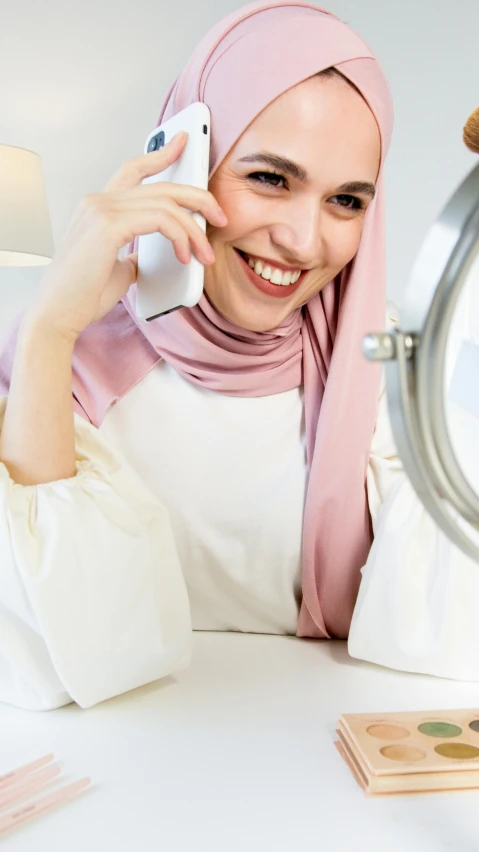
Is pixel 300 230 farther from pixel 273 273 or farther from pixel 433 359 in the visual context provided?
pixel 433 359

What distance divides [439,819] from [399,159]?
2107mm

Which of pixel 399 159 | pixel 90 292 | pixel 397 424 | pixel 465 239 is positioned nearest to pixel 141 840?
pixel 397 424

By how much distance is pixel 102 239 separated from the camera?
0.88 metres

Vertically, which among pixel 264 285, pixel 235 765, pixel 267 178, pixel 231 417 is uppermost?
pixel 267 178

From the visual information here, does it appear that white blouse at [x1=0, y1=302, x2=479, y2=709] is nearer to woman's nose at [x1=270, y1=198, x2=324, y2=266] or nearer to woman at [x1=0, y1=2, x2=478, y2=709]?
woman at [x1=0, y1=2, x2=478, y2=709]

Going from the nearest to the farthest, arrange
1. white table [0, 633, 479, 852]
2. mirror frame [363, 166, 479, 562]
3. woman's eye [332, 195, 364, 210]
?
1. mirror frame [363, 166, 479, 562]
2. white table [0, 633, 479, 852]
3. woman's eye [332, 195, 364, 210]

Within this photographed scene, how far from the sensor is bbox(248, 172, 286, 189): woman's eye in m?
0.96

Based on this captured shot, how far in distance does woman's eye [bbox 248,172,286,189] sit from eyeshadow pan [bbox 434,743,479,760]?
2.03 ft

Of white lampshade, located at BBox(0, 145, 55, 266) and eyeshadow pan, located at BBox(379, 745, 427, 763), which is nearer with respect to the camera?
eyeshadow pan, located at BBox(379, 745, 427, 763)

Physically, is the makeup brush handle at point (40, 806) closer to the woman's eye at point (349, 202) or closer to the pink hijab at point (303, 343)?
the pink hijab at point (303, 343)

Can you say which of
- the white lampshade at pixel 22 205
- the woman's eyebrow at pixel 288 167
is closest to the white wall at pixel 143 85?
the white lampshade at pixel 22 205

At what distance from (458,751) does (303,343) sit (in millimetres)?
610

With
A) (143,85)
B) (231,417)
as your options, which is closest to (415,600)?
(231,417)

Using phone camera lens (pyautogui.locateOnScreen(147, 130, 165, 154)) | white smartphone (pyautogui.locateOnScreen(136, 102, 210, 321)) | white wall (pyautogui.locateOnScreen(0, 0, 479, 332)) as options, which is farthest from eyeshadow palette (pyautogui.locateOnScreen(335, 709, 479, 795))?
white wall (pyautogui.locateOnScreen(0, 0, 479, 332))
